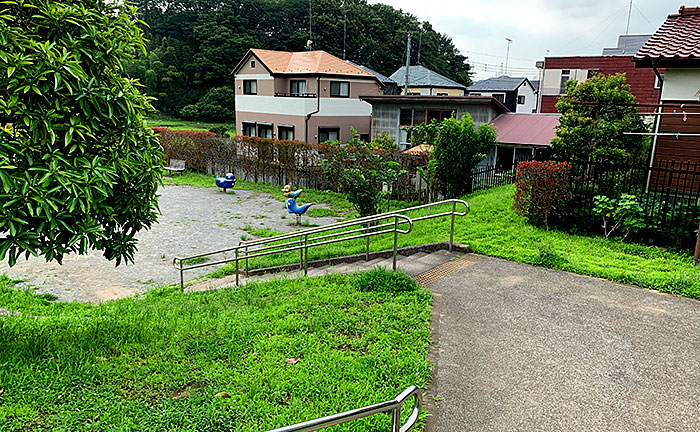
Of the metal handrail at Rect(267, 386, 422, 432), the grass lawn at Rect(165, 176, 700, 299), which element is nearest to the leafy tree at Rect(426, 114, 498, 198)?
the grass lawn at Rect(165, 176, 700, 299)

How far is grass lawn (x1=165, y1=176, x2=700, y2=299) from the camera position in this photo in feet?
24.8

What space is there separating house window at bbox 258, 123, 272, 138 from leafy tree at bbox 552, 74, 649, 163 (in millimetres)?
21101

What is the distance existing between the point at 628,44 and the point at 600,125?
33373 mm

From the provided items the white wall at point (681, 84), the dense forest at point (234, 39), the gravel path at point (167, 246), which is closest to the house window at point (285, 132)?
the gravel path at point (167, 246)

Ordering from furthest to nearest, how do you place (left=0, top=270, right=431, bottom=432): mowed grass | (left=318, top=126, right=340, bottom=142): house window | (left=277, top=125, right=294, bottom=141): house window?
(left=277, top=125, right=294, bottom=141): house window
(left=318, top=126, right=340, bottom=142): house window
(left=0, top=270, right=431, bottom=432): mowed grass

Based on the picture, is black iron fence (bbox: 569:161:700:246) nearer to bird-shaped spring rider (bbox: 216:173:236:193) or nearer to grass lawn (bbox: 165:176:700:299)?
grass lawn (bbox: 165:176:700:299)

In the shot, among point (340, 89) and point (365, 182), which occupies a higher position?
point (340, 89)

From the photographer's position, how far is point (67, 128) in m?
4.36

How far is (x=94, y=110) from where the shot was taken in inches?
178

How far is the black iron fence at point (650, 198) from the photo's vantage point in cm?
879

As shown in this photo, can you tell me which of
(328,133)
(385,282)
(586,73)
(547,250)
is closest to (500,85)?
(586,73)

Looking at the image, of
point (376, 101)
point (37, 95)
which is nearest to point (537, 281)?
point (37, 95)

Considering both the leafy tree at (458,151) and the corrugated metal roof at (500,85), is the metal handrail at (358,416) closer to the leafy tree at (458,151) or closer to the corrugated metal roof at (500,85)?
the leafy tree at (458,151)

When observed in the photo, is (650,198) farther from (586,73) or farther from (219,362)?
(586,73)
